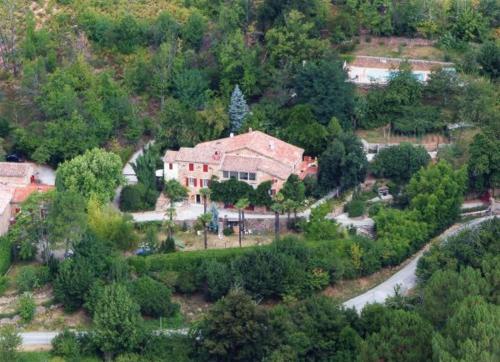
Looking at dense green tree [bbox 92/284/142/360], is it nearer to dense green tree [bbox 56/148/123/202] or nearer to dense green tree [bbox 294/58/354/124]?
dense green tree [bbox 56/148/123/202]

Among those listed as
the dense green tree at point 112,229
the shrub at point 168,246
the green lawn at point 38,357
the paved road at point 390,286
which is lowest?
the green lawn at point 38,357

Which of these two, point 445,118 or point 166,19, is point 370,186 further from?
point 166,19

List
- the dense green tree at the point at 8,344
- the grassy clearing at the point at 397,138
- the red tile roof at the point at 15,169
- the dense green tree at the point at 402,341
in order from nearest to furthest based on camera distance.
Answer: the dense green tree at the point at 402,341 < the dense green tree at the point at 8,344 < the red tile roof at the point at 15,169 < the grassy clearing at the point at 397,138

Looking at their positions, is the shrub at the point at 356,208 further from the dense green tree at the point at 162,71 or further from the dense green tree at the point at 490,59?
the dense green tree at the point at 162,71

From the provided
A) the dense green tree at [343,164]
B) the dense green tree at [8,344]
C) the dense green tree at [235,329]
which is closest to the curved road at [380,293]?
the dense green tree at [8,344]

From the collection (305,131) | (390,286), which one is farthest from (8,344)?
(305,131)

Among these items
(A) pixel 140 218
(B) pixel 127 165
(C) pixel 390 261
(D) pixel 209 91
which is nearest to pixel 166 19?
(D) pixel 209 91

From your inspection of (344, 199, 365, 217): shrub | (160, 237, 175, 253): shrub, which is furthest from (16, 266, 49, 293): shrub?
(344, 199, 365, 217): shrub

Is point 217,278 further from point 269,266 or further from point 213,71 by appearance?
point 213,71
